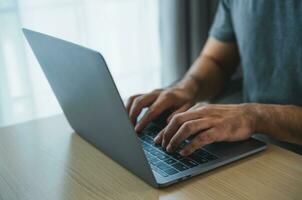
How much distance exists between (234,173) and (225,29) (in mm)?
798

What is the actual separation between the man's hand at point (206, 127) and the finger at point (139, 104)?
153 mm

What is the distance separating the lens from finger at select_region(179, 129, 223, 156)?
0.78 meters

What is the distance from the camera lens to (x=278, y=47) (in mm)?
1224

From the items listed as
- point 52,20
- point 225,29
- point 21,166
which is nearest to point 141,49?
point 52,20

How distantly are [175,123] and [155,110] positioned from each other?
0.53 ft

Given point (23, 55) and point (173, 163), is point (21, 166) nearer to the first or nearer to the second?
point (173, 163)

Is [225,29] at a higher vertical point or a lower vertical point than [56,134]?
higher

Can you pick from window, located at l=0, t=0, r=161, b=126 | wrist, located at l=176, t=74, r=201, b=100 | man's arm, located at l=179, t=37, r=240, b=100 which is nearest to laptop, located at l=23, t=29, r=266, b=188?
wrist, located at l=176, t=74, r=201, b=100

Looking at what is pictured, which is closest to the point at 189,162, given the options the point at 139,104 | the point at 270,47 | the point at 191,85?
the point at 139,104

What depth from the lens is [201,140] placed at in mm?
783

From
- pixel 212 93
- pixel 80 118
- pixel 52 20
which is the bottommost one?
pixel 212 93

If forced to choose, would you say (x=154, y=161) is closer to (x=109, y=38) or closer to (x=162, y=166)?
(x=162, y=166)

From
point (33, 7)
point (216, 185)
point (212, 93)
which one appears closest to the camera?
point (216, 185)

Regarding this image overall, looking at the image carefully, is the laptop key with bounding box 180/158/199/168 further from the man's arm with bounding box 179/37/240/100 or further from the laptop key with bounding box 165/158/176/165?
the man's arm with bounding box 179/37/240/100
